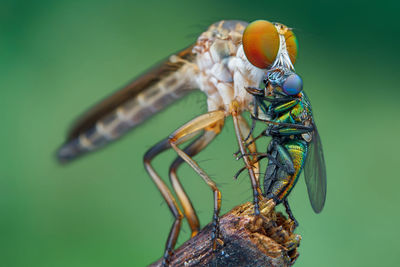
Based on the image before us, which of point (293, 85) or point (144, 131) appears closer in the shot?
point (293, 85)

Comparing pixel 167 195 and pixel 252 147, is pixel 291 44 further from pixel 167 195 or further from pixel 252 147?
pixel 167 195

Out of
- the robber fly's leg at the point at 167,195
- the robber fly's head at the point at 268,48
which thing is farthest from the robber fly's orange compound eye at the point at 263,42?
the robber fly's leg at the point at 167,195

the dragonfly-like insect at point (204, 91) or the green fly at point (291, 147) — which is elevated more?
the dragonfly-like insect at point (204, 91)

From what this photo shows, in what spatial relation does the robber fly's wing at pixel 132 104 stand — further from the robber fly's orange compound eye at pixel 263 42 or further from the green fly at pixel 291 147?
the green fly at pixel 291 147

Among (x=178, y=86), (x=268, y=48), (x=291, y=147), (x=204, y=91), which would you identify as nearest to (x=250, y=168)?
(x=291, y=147)

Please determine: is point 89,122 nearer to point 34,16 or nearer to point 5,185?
point 5,185

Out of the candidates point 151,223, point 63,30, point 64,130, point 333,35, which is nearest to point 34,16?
point 63,30
